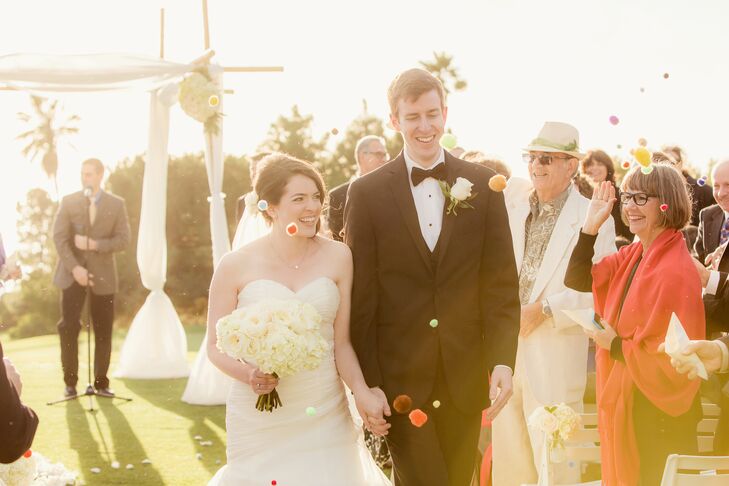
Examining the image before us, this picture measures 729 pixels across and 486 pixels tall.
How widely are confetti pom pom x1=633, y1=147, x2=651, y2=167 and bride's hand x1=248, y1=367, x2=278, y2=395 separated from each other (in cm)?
206

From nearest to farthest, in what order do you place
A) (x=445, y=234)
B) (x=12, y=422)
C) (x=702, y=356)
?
1. (x=12, y=422)
2. (x=702, y=356)
3. (x=445, y=234)

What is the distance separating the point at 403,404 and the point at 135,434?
515 centimetres

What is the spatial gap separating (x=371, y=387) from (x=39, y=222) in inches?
1815

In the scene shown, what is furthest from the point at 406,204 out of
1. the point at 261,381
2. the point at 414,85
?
the point at 261,381

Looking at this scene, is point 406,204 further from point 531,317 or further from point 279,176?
point 531,317

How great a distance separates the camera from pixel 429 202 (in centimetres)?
366

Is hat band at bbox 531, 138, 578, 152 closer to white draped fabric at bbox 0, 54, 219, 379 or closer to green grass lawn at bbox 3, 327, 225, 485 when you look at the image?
green grass lawn at bbox 3, 327, 225, 485

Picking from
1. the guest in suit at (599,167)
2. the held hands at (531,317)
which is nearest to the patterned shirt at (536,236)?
the held hands at (531,317)

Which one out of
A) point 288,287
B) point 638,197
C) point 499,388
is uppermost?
point 638,197

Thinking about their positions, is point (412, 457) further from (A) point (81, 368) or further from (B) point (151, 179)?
(A) point (81, 368)

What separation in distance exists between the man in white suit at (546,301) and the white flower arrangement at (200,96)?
415 cm

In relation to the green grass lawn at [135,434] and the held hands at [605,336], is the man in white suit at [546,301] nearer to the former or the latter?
the held hands at [605,336]

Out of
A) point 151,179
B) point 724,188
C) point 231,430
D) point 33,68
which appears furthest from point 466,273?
point 151,179

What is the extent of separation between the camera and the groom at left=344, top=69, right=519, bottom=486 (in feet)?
11.5
